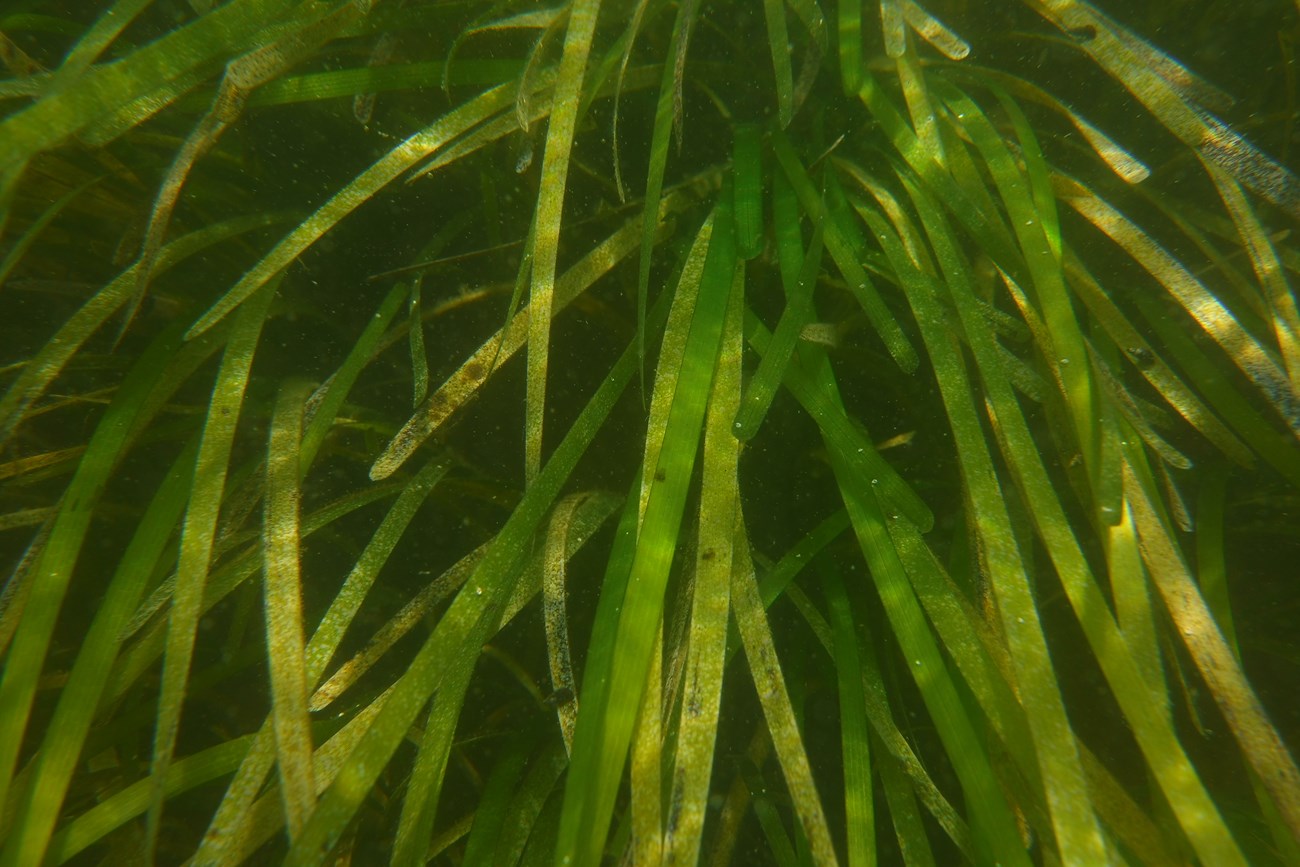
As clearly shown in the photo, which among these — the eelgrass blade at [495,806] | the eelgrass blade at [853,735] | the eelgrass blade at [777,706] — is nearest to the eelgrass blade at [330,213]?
the eelgrass blade at [777,706]

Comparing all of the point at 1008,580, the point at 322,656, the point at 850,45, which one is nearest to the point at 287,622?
the point at 322,656

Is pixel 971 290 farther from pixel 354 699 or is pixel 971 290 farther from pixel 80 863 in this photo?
pixel 80 863

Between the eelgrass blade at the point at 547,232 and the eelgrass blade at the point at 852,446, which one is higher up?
the eelgrass blade at the point at 547,232

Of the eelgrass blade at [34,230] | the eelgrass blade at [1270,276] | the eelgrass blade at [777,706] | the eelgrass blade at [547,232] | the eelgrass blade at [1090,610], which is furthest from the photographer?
the eelgrass blade at [34,230]

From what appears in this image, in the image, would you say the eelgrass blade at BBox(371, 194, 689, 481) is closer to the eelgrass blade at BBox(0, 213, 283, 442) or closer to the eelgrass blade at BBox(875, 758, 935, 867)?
the eelgrass blade at BBox(0, 213, 283, 442)

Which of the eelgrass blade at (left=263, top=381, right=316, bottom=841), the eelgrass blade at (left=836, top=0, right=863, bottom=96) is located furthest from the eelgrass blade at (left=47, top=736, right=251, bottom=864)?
the eelgrass blade at (left=836, top=0, right=863, bottom=96)

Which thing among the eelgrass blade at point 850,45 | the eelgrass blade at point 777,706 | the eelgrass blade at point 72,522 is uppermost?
the eelgrass blade at point 72,522

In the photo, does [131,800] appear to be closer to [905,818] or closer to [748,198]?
[905,818]

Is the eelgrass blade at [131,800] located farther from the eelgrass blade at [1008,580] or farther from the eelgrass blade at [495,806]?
the eelgrass blade at [1008,580]
